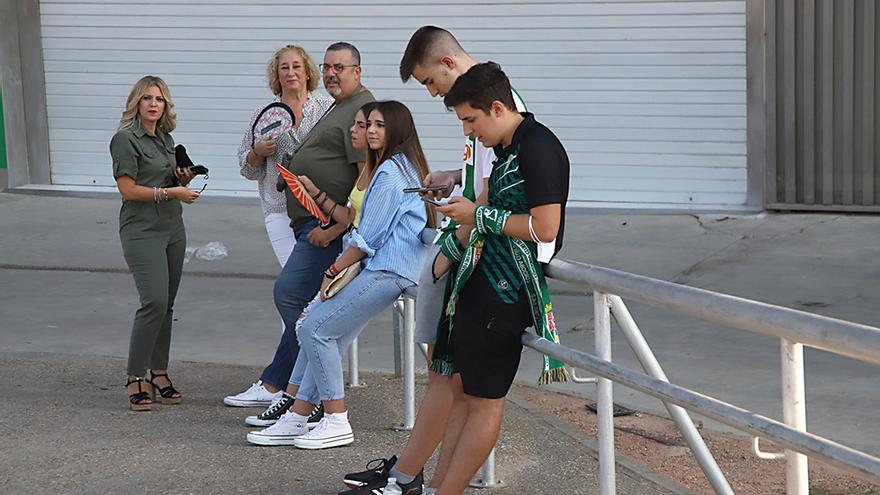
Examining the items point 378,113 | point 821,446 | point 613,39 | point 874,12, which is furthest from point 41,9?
point 821,446

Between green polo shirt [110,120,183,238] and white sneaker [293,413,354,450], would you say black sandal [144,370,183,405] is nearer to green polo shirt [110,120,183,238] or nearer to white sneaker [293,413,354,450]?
green polo shirt [110,120,183,238]

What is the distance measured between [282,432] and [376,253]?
0.94m

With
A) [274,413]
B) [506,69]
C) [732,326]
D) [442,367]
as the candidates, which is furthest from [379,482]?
[506,69]

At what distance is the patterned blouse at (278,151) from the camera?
261 inches

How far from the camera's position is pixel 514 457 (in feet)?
17.9

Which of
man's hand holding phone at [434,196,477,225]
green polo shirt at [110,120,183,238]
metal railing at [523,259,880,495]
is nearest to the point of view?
metal railing at [523,259,880,495]

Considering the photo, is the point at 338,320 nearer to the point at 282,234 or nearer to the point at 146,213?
the point at 282,234

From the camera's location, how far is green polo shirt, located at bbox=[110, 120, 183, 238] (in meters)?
6.38

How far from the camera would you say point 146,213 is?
21.1ft

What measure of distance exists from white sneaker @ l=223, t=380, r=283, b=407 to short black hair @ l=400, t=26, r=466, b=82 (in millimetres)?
2343

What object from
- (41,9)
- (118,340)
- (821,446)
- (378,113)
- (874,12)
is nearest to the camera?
(821,446)

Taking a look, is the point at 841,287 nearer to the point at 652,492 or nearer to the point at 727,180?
the point at 727,180

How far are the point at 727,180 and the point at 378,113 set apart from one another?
7.16 meters

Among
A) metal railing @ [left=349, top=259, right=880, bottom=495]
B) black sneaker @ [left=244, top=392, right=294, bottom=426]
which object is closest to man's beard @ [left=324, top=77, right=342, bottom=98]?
black sneaker @ [left=244, top=392, right=294, bottom=426]
